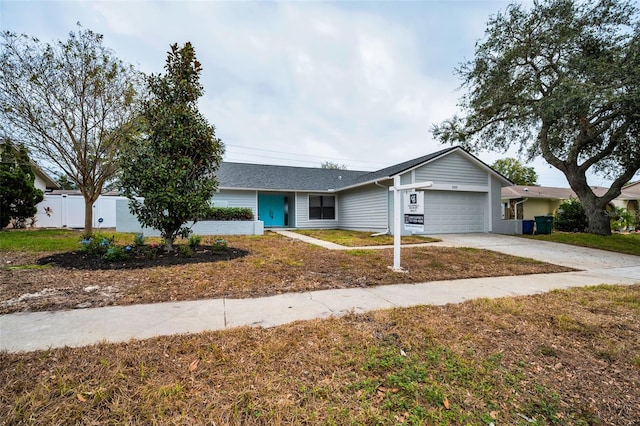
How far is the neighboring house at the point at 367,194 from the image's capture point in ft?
43.4

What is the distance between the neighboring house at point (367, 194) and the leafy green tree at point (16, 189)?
303 inches

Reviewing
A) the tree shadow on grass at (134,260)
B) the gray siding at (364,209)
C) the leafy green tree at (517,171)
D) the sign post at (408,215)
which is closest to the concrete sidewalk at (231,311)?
the sign post at (408,215)

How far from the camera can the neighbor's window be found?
1783 centimetres

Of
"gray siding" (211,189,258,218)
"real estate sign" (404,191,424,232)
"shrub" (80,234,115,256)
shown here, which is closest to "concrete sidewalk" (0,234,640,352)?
"real estate sign" (404,191,424,232)

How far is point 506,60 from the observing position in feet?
41.8

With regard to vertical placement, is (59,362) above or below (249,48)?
below

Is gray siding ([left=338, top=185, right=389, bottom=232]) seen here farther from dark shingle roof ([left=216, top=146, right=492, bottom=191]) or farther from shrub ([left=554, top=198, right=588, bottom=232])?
shrub ([left=554, top=198, right=588, bottom=232])

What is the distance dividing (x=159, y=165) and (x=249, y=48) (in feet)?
18.0

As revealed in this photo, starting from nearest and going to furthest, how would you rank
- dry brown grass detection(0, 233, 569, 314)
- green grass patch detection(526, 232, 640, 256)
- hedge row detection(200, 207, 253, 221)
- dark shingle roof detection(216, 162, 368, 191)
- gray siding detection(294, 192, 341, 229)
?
dry brown grass detection(0, 233, 569, 314) → green grass patch detection(526, 232, 640, 256) → hedge row detection(200, 207, 253, 221) → dark shingle roof detection(216, 162, 368, 191) → gray siding detection(294, 192, 341, 229)

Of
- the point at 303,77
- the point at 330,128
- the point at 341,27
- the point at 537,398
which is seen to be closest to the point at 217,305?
the point at 537,398

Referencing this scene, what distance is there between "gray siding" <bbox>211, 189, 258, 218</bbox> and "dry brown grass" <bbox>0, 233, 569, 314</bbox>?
8677 mm

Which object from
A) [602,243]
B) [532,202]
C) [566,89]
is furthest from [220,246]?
[532,202]

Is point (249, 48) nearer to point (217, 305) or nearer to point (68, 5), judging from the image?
point (68, 5)

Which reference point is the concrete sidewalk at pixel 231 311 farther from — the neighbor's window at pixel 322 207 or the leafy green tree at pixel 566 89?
the neighbor's window at pixel 322 207
